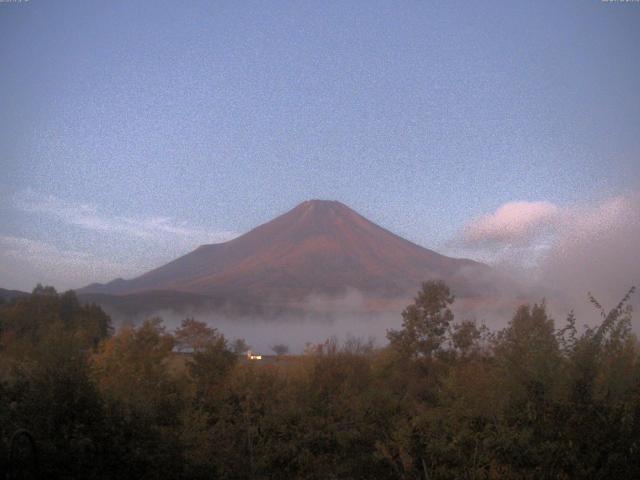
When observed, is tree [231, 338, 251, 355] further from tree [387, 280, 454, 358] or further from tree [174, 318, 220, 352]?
tree [387, 280, 454, 358]

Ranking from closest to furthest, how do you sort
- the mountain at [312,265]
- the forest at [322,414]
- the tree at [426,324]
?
the forest at [322,414], the tree at [426,324], the mountain at [312,265]

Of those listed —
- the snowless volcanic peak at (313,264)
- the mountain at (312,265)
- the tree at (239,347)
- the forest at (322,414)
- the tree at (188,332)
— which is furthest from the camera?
the snowless volcanic peak at (313,264)

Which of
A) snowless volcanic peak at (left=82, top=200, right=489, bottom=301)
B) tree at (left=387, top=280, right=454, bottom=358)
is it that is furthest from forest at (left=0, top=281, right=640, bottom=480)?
snowless volcanic peak at (left=82, top=200, right=489, bottom=301)

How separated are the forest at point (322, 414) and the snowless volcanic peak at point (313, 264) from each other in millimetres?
61062

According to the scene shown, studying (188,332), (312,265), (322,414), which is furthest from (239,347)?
(312,265)

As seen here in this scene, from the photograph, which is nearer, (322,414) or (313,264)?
(322,414)

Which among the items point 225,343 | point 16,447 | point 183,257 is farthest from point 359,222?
point 16,447

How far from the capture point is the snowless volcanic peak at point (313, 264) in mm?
85750

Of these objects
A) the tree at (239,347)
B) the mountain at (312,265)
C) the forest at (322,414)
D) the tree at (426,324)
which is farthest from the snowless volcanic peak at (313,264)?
the forest at (322,414)

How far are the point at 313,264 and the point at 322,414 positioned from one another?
7444 centimetres

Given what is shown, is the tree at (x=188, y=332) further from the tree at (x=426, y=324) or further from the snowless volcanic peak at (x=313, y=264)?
the snowless volcanic peak at (x=313, y=264)

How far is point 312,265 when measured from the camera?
91.9 meters

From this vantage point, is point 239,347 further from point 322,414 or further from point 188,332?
point 188,332

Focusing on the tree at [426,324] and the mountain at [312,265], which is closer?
the tree at [426,324]
